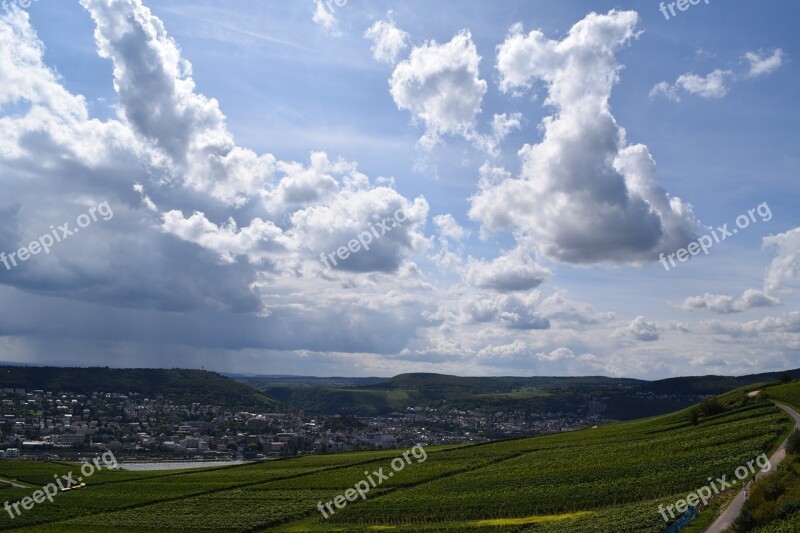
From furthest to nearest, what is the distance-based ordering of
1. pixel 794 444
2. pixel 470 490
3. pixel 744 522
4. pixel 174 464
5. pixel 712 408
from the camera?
pixel 174 464
pixel 712 408
pixel 470 490
pixel 794 444
pixel 744 522

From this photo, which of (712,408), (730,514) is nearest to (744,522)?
(730,514)

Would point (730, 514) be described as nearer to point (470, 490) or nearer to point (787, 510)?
point (787, 510)

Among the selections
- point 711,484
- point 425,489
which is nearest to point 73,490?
point 425,489

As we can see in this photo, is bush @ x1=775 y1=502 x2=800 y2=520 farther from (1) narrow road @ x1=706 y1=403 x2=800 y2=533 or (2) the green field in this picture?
(2) the green field

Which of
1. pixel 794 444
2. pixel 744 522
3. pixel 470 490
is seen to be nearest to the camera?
pixel 744 522

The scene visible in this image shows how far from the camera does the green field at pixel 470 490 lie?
53812 millimetres

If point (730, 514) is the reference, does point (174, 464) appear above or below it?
below

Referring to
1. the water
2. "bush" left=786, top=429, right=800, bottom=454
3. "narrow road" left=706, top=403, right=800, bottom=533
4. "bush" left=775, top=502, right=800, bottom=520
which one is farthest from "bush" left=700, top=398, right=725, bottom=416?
the water

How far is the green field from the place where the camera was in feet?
177

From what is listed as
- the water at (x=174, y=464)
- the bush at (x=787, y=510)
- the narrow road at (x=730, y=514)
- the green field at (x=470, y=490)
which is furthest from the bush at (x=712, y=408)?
the water at (x=174, y=464)

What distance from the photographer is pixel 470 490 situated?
69438 mm

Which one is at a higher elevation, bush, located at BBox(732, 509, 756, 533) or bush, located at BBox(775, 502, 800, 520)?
bush, located at BBox(775, 502, 800, 520)

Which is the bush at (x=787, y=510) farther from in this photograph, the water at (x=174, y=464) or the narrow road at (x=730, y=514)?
the water at (x=174, y=464)

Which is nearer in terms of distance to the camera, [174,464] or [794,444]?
[794,444]
